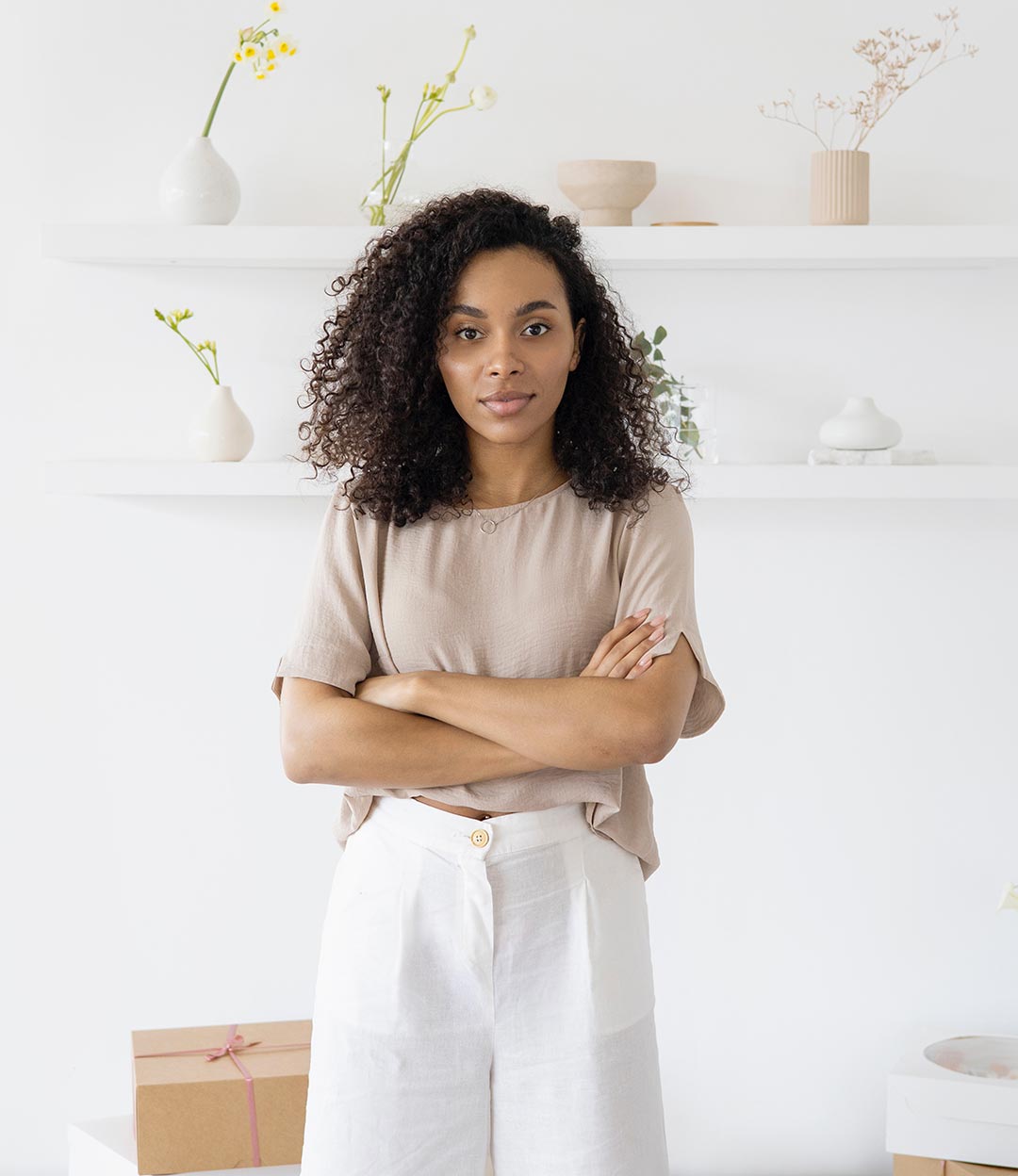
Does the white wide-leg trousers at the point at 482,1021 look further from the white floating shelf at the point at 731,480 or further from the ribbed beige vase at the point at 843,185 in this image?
the ribbed beige vase at the point at 843,185

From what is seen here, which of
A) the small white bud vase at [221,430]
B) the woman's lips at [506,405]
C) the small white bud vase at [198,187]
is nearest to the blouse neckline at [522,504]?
the woman's lips at [506,405]

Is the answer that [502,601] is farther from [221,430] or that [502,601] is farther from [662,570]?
[221,430]

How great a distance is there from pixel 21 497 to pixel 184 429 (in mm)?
335

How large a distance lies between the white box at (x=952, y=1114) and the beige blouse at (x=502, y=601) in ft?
3.82

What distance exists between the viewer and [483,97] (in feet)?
7.66

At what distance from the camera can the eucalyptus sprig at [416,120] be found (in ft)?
7.66

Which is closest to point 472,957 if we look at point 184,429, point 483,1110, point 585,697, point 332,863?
point 483,1110

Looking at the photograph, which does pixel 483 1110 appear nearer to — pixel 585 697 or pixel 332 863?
pixel 585 697

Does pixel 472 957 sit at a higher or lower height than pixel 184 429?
lower

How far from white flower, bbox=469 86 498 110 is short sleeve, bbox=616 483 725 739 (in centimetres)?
115

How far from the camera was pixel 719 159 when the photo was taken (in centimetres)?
250

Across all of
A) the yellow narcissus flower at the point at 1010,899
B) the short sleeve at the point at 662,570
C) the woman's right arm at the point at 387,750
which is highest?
the short sleeve at the point at 662,570

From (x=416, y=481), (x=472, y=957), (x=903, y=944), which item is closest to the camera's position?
(x=472, y=957)

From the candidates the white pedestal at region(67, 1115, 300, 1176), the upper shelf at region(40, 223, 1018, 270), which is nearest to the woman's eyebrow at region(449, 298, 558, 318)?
the upper shelf at region(40, 223, 1018, 270)
